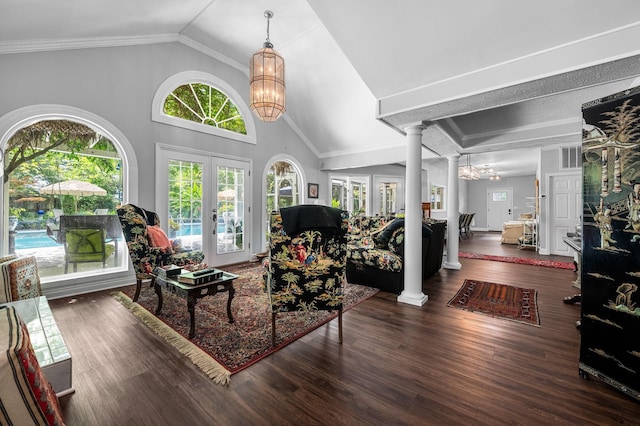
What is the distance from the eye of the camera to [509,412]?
1.50 metres

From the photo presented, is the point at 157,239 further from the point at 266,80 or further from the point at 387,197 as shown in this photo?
the point at 387,197

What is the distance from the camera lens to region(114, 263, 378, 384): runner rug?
201 cm

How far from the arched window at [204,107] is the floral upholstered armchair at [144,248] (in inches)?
81.1

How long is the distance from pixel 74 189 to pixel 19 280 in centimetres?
172

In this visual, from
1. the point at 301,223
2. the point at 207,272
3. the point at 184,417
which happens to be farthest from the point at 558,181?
the point at 184,417

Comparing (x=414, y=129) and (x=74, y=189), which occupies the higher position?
(x=414, y=129)

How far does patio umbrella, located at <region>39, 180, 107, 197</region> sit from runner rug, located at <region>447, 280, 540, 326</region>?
4.94 meters

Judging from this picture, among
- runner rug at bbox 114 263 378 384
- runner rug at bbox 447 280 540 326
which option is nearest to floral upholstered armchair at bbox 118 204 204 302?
runner rug at bbox 114 263 378 384

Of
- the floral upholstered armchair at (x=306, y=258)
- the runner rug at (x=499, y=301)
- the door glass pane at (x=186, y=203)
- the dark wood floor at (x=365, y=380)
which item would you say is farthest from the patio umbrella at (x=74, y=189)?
the runner rug at (x=499, y=301)

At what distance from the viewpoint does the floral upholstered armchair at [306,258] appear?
2113mm

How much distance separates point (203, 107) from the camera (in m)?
4.91

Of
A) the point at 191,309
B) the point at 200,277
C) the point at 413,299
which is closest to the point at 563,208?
the point at 413,299

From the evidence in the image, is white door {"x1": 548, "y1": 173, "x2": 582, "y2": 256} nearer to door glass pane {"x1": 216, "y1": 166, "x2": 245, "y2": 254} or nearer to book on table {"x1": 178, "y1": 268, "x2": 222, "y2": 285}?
door glass pane {"x1": 216, "y1": 166, "x2": 245, "y2": 254}

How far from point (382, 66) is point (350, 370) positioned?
272 centimetres
